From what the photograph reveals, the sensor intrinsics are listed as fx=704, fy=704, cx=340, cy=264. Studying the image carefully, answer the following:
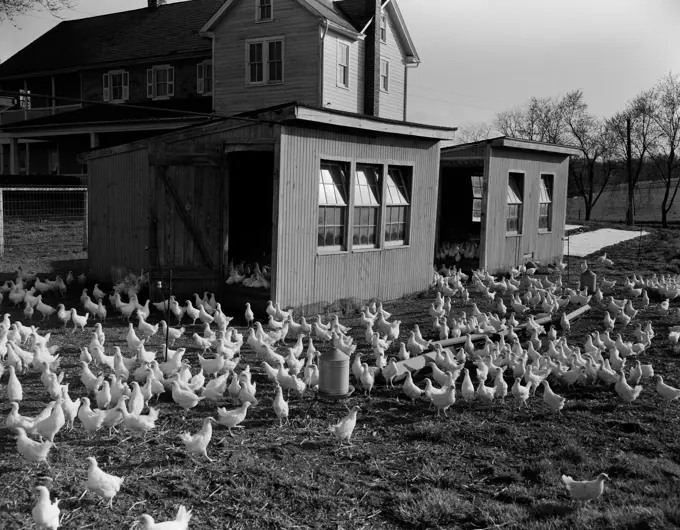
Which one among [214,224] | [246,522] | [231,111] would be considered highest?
[231,111]

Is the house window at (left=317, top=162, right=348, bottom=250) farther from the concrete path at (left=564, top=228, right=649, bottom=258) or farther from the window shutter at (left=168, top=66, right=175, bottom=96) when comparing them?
Result: the window shutter at (left=168, top=66, right=175, bottom=96)

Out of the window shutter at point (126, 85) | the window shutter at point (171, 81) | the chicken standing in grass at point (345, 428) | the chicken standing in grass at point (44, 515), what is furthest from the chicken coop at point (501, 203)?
the window shutter at point (126, 85)

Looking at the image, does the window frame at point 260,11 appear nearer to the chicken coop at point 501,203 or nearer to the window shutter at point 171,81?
the window shutter at point 171,81

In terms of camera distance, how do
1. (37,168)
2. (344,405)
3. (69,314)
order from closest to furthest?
(344,405) → (69,314) → (37,168)

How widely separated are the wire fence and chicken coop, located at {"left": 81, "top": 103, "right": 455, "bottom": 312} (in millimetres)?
4890

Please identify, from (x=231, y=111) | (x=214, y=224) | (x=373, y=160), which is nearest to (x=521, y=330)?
(x=373, y=160)

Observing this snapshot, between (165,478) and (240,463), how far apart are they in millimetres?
656

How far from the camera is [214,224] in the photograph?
1365 centimetres

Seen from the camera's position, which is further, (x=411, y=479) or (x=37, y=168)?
(x=37, y=168)

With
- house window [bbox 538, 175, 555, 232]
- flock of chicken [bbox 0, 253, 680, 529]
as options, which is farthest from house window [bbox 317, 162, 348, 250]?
house window [bbox 538, 175, 555, 232]

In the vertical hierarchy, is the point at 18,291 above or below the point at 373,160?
below

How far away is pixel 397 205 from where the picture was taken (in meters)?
14.9

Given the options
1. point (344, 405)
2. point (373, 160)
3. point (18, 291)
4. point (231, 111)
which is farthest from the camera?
point (231, 111)

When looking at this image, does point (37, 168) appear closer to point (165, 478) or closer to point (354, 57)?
point (354, 57)
